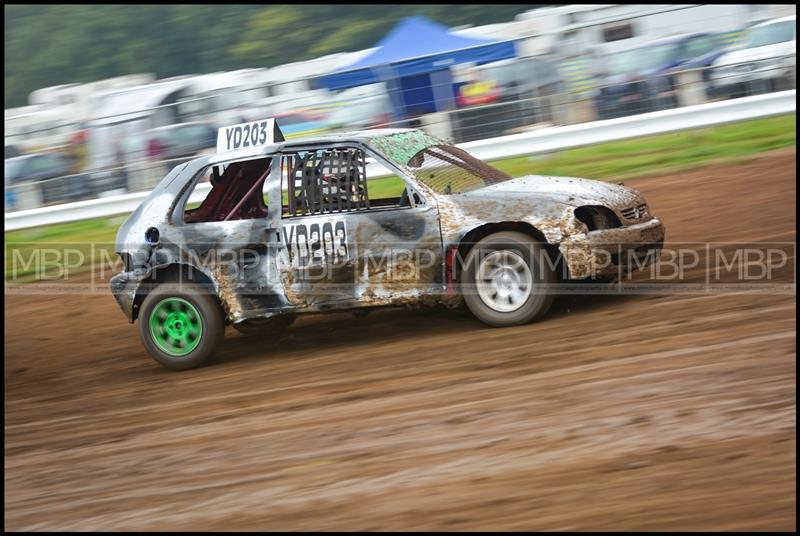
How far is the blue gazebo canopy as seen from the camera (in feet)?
52.3

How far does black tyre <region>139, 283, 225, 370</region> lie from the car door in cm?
68

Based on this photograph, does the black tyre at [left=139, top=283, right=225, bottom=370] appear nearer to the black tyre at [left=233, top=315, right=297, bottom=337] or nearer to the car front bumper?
the black tyre at [left=233, top=315, right=297, bottom=337]

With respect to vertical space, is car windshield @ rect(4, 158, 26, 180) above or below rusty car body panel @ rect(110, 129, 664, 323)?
above

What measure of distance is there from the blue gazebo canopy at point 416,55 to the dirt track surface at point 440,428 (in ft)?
26.0

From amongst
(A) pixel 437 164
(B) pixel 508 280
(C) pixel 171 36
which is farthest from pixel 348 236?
(C) pixel 171 36

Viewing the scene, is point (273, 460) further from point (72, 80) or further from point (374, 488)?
point (72, 80)

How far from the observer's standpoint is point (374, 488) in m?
4.93

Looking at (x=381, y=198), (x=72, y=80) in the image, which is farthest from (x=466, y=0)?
(x=381, y=198)

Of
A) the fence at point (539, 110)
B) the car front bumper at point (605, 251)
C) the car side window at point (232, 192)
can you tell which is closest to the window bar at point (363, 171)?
the car side window at point (232, 192)

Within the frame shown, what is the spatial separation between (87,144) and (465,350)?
10.3 m

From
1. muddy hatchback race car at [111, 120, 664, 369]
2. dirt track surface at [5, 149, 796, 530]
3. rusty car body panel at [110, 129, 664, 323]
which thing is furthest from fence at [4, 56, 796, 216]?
rusty car body panel at [110, 129, 664, 323]

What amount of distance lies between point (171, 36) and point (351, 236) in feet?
87.6

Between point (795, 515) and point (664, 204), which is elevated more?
point (664, 204)

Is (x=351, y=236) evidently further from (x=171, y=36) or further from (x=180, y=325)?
(x=171, y=36)
